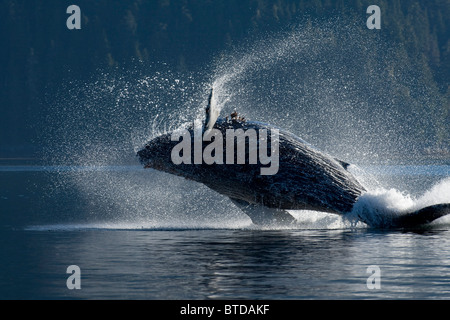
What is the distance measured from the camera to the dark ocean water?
14328 mm

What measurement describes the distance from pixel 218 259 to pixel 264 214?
6354 mm

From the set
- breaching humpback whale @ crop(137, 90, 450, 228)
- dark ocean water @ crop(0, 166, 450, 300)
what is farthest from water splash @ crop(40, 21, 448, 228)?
breaching humpback whale @ crop(137, 90, 450, 228)

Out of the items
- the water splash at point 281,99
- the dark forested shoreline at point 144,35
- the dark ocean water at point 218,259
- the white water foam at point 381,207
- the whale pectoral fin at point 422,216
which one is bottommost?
the dark ocean water at point 218,259

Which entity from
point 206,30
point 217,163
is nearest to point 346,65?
point 206,30

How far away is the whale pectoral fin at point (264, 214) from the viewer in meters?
23.8

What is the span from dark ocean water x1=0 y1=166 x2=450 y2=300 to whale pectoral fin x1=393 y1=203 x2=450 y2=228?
330mm

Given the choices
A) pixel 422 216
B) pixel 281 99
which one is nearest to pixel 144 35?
pixel 281 99

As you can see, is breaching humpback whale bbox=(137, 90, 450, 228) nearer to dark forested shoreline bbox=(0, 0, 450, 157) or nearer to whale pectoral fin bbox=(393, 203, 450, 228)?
whale pectoral fin bbox=(393, 203, 450, 228)

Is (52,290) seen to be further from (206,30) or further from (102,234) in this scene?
(206,30)

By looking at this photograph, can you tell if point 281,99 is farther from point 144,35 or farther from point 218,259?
point 218,259

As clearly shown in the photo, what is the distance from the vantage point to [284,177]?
2216 cm

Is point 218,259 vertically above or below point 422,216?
below

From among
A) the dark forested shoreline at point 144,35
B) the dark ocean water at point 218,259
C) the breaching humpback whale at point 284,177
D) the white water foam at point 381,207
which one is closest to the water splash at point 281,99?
the dark forested shoreline at point 144,35

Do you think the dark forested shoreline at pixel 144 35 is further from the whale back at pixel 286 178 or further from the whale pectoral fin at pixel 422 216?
the whale back at pixel 286 178
